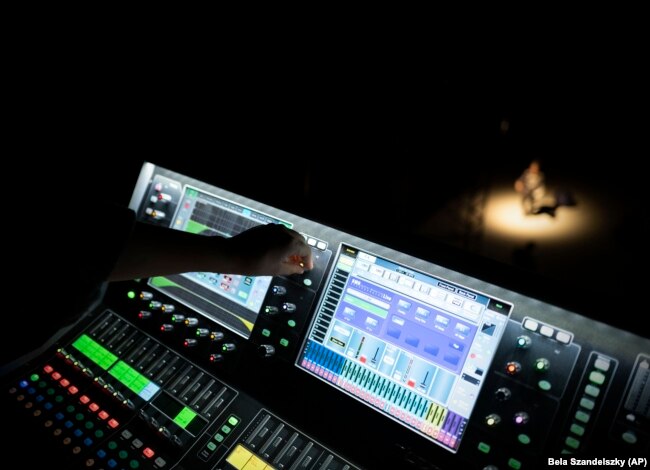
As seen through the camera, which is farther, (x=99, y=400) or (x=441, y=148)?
(x=441, y=148)

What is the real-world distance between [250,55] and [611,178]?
315cm

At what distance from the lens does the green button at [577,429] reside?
40.2 inches

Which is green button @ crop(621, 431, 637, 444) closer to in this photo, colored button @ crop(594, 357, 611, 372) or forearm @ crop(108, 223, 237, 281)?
colored button @ crop(594, 357, 611, 372)

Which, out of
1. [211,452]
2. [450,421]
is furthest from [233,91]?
[450,421]

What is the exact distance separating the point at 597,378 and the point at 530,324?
0.18 metres

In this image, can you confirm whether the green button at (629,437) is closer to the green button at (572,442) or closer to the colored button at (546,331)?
the green button at (572,442)

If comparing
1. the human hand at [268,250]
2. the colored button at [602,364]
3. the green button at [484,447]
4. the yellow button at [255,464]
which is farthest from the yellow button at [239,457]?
the colored button at [602,364]

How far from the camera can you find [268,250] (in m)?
1.27

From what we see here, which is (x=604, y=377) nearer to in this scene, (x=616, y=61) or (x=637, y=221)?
(x=616, y=61)

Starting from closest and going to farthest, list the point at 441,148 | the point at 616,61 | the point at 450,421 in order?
the point at 450,421 < the point at 616,61 < the point at 441,148

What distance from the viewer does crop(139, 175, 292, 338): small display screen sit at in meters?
1.51

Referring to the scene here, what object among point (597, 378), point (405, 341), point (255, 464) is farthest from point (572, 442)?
point (255, 464)

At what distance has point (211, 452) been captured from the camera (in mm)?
1266

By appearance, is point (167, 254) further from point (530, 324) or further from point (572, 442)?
point (572, 442)
